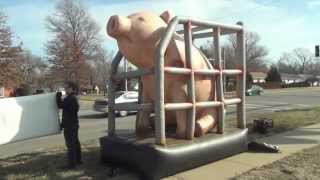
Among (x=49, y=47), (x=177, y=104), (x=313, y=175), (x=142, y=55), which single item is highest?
(x=49, y=47)

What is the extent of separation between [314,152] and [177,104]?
316 centimetres

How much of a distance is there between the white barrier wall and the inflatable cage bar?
0.98 meters

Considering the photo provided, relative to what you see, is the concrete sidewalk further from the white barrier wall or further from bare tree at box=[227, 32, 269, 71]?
bare tree at box=[227, 32, 269, 71]

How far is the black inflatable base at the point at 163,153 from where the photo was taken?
23.9 feet

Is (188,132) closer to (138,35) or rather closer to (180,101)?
(180,101)

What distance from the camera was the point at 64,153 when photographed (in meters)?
9.69

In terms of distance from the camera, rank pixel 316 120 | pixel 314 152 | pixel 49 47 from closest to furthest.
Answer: pixel 314 152
pixel 316 120
pixel 49 47

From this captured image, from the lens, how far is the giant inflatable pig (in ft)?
26.1

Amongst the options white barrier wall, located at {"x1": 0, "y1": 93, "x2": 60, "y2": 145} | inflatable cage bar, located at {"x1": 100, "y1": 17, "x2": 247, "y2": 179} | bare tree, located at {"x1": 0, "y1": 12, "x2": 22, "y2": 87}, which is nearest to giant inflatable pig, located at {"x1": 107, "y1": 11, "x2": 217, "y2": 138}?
inflatable cage bar, located at {"x1": 100, "y1": 17, "x2": 247, "y2": 179}

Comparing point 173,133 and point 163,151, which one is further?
point 173,133

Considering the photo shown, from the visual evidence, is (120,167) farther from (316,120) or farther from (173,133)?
(316,120)

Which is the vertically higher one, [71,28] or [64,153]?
[71,28]

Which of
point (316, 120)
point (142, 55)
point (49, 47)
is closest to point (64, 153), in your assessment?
point (142, 55)

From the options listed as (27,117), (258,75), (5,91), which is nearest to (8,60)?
(5,91)
